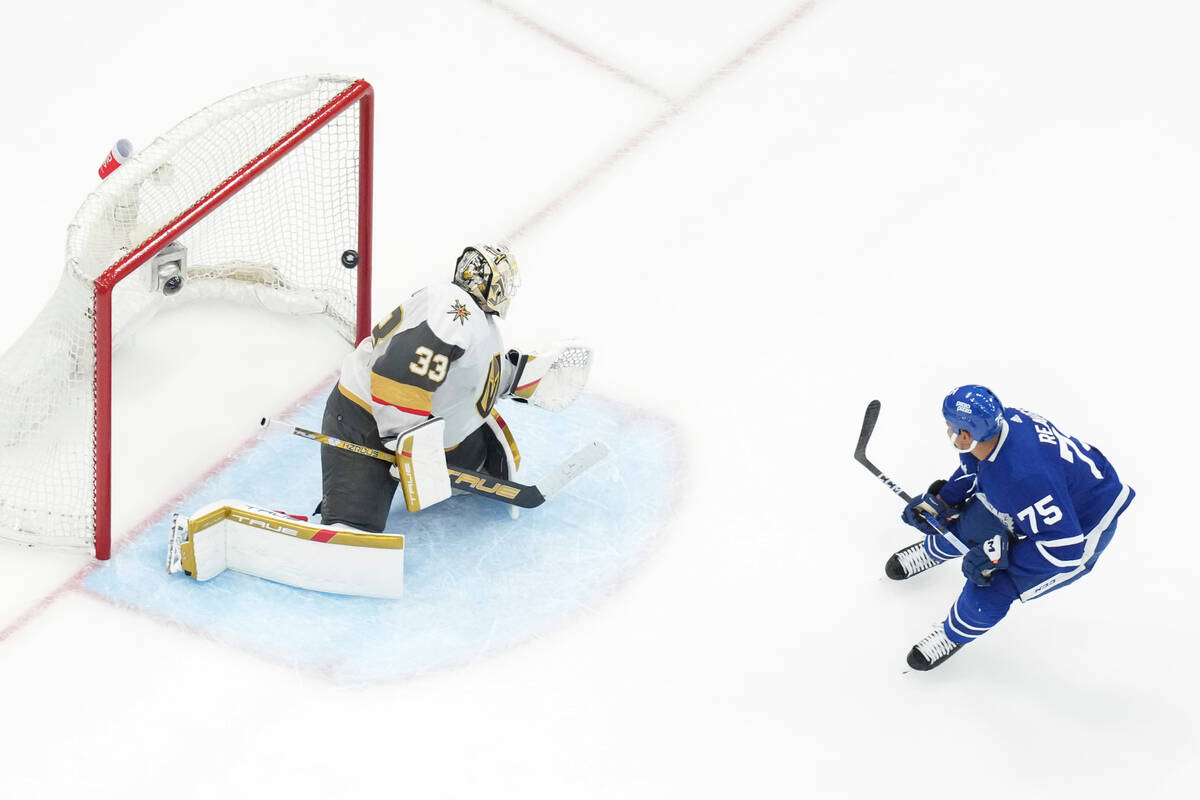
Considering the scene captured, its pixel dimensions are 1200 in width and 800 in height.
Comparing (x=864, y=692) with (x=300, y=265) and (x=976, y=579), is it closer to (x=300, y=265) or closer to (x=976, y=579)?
(x=976, y=579)

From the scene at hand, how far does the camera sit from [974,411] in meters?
4.23

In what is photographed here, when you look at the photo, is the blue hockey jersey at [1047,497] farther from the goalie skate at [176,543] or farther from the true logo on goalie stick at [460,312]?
the goalie skate at [176,543]

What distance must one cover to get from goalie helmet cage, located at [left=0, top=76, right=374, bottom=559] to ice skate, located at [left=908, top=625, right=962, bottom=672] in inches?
71.3

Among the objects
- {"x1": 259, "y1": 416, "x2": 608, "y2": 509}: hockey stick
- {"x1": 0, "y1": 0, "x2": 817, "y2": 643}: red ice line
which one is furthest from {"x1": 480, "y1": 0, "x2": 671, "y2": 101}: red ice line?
{"x1": 259, "y1": 416, "x2": 608, "y2": 509}: hockey stick

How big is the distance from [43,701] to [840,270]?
2744mm

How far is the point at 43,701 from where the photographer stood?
173 inches

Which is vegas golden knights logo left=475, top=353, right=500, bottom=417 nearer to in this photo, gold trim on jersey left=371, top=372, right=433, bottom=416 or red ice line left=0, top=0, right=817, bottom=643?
gold trim on jersey left=371, top=372, right=433, bottom=416

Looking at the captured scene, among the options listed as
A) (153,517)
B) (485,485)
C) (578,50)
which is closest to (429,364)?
(485,485)

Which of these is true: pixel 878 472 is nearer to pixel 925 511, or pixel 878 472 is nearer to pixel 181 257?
pixel 925 511

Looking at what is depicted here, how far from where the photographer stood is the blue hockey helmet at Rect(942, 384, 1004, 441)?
4.23 m

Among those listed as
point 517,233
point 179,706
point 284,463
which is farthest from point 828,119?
point 179,706

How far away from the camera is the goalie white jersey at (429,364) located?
4.50 metres

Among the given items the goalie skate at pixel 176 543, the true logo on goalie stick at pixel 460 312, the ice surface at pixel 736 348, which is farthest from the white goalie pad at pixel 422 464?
the goalie skate at pixel 176 543

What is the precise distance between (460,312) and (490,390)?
0.29 meters
